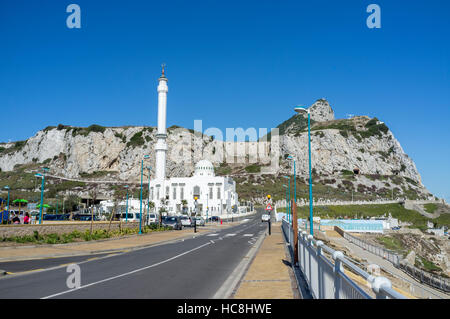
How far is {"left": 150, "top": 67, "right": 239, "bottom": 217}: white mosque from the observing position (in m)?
99.8

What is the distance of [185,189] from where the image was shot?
10888 cm

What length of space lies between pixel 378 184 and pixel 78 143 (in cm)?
13762

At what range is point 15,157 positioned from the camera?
17912 cm

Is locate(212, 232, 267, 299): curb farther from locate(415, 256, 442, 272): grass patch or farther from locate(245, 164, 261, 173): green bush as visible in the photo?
locate(245, 164, 261, 173): green bush

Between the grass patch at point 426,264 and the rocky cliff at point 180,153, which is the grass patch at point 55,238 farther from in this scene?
the rocky cliff at point 180,153

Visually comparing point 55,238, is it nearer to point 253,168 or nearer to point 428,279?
point 428,279

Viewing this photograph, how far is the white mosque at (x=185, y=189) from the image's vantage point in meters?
99.8

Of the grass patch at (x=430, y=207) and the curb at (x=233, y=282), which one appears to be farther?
the grass patch at (x=430, y=207)

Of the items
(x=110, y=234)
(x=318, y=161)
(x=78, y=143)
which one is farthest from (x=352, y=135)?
(x=110, y=234)

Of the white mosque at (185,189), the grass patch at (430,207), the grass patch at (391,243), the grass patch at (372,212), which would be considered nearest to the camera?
the grass patch at (391,243)

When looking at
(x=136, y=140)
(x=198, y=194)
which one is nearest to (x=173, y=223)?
(x=198, y=194)

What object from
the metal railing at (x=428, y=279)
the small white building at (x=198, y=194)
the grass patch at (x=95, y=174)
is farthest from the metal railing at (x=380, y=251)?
the grass patch at (x=95, y=174)

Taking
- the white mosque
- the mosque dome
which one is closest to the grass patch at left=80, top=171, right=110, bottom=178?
the white mosque
